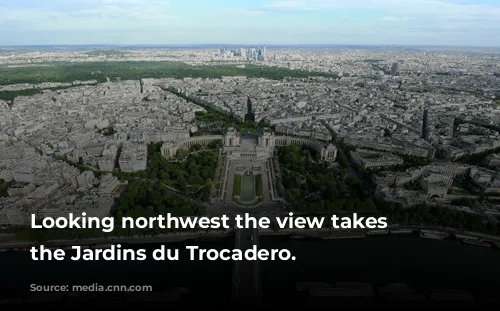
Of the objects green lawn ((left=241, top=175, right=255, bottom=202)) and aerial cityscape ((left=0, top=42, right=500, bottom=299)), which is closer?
aerial cityscape ((left=0, top=42, right=500, bottom=299))

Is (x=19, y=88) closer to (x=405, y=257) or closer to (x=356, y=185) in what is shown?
(x=356, y=185)

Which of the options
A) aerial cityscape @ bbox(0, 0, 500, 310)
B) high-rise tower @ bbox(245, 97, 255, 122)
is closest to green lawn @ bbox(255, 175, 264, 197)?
aerial cityscape @ bbox(0, 0, 500, 310)

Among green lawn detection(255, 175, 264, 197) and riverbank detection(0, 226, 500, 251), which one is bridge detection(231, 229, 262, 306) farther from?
green lawn detection(255, 175, 264, 197)

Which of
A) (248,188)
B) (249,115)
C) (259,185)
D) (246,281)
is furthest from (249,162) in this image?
(249,115)

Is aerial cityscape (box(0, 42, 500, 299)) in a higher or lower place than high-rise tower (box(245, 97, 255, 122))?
lower

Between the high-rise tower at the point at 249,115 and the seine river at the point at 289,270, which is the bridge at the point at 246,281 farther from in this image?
the high-rise tower at the point at 249,115

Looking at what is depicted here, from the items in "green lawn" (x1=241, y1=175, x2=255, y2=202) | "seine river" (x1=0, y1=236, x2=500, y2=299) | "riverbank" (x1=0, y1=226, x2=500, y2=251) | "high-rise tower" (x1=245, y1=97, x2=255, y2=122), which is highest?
"high-rise tower" (x1=245, y1=97, x2=255, y2=122)

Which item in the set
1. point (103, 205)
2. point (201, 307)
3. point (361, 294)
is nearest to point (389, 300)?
point (361, 294)

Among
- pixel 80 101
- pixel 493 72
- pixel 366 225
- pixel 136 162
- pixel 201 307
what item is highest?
pixel 493 72
